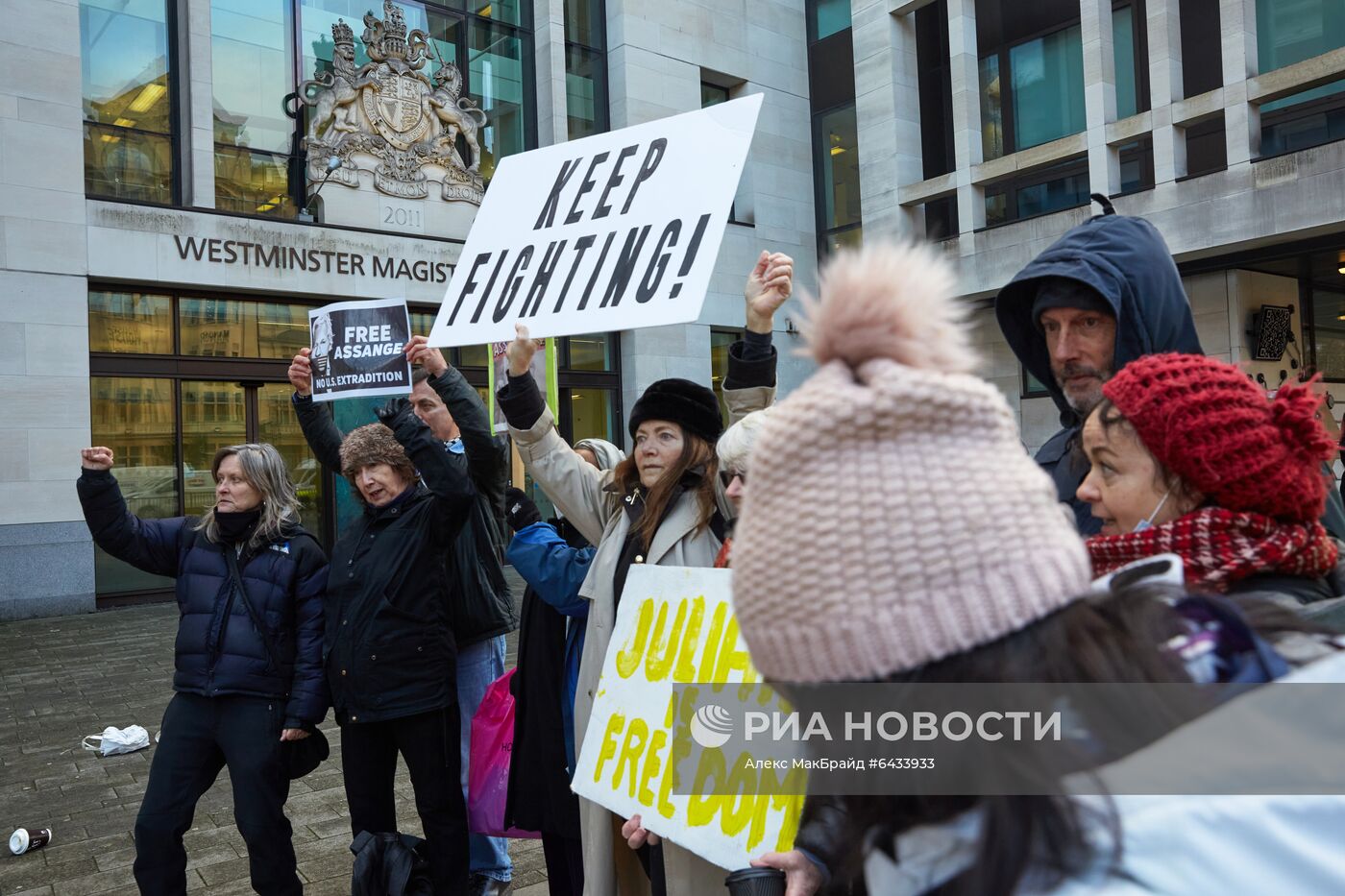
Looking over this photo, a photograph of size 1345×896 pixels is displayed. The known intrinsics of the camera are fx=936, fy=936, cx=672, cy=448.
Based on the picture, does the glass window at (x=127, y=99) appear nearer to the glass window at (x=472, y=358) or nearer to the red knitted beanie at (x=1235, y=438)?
the glass window at (x=472, y=358)

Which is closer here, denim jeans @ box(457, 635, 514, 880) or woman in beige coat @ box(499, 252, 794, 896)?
woman in beige coat @ box(499, 252, 794, 896)

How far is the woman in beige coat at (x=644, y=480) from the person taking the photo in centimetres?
275

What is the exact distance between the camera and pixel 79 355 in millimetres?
11180

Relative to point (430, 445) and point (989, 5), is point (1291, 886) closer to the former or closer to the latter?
point (430, 445)

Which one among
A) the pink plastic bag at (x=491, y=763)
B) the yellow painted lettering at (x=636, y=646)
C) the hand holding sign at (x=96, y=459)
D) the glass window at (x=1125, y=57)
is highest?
the glass window at (x=1125, y=57)

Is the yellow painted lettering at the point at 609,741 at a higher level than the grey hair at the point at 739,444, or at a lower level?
lower

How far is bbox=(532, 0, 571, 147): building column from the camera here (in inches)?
597


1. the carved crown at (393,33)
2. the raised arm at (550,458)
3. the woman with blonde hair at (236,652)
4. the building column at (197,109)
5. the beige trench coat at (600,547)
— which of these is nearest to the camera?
the beige trench coat at (600,547)

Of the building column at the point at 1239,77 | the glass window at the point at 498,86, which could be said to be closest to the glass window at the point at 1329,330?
the building column at the point at 1239,77

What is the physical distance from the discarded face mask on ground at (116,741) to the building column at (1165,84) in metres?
13.5

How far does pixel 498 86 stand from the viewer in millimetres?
15352

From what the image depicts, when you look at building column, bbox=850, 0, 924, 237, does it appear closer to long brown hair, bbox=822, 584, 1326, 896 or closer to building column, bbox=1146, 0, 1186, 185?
building column, bbox=1146, 0, 1186, 185

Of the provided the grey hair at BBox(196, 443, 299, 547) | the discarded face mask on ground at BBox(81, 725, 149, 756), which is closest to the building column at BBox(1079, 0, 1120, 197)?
the grey hair at BBox(196, 443, 299, 547)

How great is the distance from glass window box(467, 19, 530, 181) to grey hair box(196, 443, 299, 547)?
1204 centimetres
